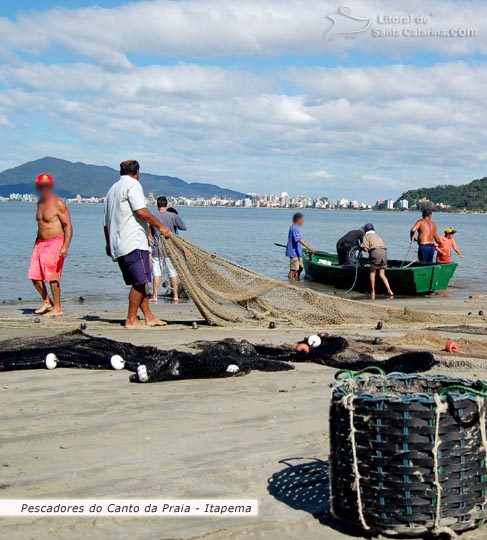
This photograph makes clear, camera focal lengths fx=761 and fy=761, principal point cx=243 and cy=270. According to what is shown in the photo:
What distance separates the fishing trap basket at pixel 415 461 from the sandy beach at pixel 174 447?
0.67ft

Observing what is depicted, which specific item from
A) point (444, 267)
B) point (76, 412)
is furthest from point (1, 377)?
point (444, 267)

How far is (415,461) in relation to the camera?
Result: 333 centimetres

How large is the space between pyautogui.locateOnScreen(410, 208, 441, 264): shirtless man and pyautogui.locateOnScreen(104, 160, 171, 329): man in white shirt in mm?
10673

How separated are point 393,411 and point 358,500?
452mm

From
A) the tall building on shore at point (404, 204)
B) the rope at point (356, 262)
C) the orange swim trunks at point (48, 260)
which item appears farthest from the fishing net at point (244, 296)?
the tall building on shore at point (404, 204)

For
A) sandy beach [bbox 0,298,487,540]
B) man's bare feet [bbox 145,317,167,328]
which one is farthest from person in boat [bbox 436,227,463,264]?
sandy beach [bbox 0,298,487,540]

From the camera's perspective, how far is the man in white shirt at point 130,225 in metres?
9.11

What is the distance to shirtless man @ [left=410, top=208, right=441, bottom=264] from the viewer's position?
730 inches

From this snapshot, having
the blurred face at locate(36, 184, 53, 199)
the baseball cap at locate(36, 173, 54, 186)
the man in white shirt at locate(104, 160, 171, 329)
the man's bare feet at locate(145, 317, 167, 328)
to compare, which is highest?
the baseball cap at locate(36, 173, 54, 186)

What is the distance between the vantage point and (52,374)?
6766mm

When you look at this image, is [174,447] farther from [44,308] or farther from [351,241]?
[351,241]

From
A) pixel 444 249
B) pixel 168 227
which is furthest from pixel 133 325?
pixel 444 249

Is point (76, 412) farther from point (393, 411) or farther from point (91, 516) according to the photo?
point (393, 411)

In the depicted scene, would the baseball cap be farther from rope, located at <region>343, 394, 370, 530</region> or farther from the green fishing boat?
the green fishing boat
